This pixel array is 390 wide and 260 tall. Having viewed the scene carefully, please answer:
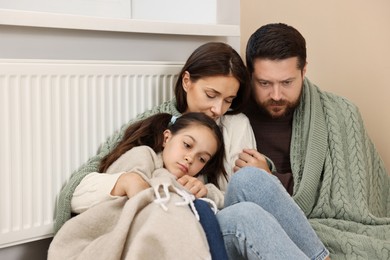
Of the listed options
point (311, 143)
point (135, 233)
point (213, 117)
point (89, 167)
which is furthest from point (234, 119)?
point (135, 233)

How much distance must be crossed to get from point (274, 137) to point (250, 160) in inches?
10.8

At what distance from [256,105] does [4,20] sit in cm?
91

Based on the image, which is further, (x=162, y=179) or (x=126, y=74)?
(x=126, y=74)

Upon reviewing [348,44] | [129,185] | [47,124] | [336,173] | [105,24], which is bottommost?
[336,173]

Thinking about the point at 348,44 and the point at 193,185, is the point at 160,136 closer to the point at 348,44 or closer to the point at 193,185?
the point at 193,185

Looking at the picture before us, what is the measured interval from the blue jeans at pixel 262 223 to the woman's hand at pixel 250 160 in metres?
0.22

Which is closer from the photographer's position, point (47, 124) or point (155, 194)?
point (155, 194)

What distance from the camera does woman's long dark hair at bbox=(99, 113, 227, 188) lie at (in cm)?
188

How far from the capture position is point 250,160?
197 centimetres

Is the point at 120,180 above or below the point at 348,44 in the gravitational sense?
below

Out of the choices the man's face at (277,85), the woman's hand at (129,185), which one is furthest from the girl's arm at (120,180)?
the man's face at (277,85)

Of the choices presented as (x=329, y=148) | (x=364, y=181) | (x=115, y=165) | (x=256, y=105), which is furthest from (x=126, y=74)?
(x=364, y=181)

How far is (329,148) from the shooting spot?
2141 millimetres

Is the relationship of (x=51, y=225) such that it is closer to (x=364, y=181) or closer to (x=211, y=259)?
(x=211, y=259)
